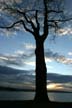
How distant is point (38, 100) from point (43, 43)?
15.5 feet

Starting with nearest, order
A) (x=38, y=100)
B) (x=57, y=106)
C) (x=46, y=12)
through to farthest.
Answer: (x=57, y=106)
(x=38, y=100)
(x=46, y=12)

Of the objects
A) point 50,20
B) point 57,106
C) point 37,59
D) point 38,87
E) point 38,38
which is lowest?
point 57,106

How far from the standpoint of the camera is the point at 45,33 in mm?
27156

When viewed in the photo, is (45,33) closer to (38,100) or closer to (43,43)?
(43,43)

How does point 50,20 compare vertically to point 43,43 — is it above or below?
above

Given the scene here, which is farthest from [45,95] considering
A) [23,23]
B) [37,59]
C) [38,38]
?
[23,23]

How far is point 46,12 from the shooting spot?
2794cm

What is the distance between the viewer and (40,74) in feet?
87.5

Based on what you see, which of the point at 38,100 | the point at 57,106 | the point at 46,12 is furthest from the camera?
the point at 46,12

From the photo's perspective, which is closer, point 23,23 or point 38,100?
point 38,100

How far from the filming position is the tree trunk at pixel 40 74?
86.7 ft

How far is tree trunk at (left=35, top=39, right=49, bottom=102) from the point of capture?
26438 mm

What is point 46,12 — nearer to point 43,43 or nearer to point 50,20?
point 50,20

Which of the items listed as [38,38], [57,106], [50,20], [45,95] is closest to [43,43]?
[38,38]
